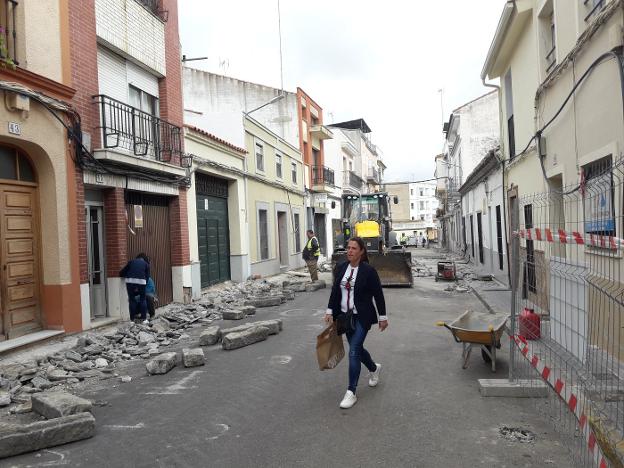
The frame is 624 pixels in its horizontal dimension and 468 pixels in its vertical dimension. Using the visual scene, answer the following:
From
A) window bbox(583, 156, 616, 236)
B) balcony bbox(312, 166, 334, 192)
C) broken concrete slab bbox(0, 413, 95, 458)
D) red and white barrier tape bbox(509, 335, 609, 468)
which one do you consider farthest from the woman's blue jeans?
balcony bbox(312, 166, 334, 192)

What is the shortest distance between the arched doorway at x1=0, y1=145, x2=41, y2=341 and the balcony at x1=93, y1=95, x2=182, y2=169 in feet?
5.73

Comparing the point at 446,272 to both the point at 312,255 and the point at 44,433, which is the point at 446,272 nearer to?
the point at 312,255

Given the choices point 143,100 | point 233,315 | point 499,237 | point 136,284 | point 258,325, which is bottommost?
point 233,315

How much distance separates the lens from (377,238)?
16641 mm

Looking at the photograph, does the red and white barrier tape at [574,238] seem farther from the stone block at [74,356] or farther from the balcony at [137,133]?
the balcony at [137,133]

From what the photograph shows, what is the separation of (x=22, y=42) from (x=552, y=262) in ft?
26.3

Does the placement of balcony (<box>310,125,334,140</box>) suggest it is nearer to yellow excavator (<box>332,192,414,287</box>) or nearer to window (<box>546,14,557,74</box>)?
yellow excavator (<box>332,192,414,287</box>)

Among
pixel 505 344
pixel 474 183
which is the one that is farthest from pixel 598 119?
pixel 474 183

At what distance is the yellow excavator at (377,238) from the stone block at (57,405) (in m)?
8.66

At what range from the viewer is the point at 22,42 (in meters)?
7.76

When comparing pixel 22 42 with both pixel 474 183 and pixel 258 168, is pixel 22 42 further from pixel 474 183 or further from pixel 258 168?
pixel 474 183

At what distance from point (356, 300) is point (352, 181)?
119 feet

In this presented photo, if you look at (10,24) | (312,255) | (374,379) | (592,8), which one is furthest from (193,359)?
(312,255)

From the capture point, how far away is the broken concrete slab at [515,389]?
523cm
